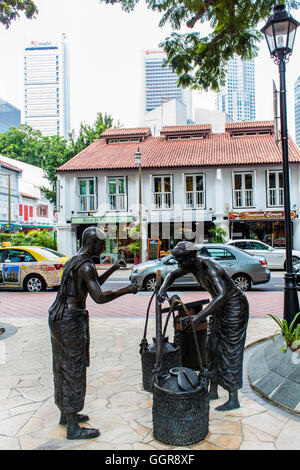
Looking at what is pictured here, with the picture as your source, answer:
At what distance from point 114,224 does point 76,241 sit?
289 centimetres

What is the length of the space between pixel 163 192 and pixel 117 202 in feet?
10.3

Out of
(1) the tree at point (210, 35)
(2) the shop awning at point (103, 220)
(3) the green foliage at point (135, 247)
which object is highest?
(1) the tree at point (210, 35)

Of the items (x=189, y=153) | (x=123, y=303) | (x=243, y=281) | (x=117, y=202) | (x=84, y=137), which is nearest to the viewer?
(x=123, y=303)

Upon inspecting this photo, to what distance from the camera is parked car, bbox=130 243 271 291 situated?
11.4 meters

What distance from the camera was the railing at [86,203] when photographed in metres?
25.1

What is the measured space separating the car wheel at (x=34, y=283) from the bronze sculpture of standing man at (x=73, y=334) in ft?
30.0

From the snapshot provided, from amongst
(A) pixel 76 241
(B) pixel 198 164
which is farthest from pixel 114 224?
(B) pixel 198 164

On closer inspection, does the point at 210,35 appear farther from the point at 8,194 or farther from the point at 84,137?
the point at 8,194

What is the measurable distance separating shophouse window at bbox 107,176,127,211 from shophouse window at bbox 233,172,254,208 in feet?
23.6

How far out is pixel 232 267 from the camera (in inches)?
448

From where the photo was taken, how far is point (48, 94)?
160 metres

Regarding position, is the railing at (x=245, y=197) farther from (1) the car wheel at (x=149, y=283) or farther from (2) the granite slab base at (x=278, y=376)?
(2) the granite slab base at (x=278, y=376)

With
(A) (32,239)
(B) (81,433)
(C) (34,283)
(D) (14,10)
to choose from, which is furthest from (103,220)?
(B) (81,433)

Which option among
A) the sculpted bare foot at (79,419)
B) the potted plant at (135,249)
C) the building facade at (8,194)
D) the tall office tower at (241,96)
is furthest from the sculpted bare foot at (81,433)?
the tall office tower at (241,96)
